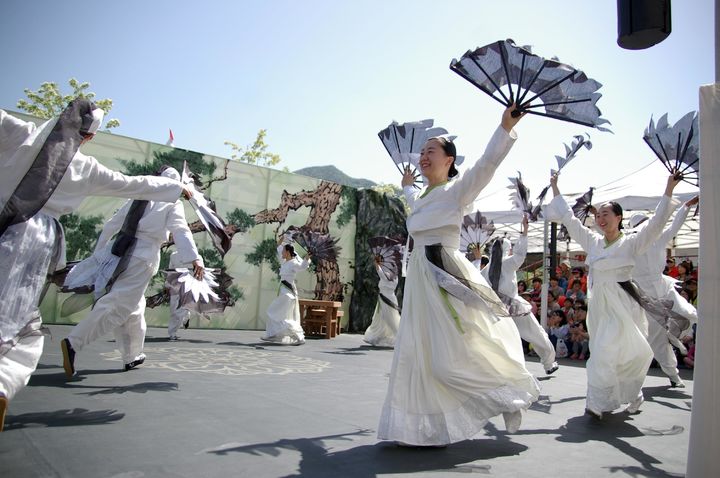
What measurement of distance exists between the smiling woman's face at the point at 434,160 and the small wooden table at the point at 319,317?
9.97 metres

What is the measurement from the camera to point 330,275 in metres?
16.0

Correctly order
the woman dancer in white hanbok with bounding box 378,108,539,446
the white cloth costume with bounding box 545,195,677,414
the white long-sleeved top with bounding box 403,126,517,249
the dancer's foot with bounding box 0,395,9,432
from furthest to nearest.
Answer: the white cloth costume with bounding box 545,195,677,414 → the white long-sleeved top with bounding box 403,126,517,249 → the woman dancer in white hanbok with bounding box 378,108,539,446 → the dancer's foot with bounding box 0,395,9,432

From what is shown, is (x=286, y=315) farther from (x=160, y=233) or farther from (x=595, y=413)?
(x=595, y=413)

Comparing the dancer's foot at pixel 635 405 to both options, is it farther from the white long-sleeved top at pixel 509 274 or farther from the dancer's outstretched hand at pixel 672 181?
the white long-sleeved top at pixel 509 274

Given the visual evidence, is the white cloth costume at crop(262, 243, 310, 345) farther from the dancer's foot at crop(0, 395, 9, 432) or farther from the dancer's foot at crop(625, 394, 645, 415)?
the dancer's foot at crop(0, 395, 9, 432)

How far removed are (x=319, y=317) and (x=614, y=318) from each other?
373 inches

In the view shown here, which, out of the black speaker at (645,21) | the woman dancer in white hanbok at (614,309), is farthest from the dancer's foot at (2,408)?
the woman dancer in white hanbok at (614,309)

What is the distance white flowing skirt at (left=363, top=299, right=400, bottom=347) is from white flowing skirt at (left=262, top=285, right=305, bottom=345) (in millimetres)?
1926

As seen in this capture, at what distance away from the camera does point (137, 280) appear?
491cm

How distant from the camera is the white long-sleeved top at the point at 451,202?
3.03m

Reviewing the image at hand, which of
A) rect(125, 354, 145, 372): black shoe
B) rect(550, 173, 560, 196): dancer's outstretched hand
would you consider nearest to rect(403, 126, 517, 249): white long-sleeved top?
rect(550, 173, 560, 196): dancer's outstretched hand

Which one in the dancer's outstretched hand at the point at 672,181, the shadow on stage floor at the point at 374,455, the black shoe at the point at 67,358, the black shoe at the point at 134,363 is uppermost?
the dancer's outstretched hand at the point at 672,181

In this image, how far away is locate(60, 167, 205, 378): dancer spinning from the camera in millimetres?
4734

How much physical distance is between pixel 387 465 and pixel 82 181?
2.36 metres
